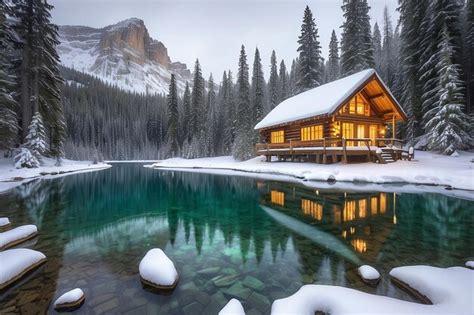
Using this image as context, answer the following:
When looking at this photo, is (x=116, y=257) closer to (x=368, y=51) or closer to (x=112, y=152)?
(x=368, y=51)

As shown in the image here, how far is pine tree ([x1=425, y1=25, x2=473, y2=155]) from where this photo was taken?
20.3 metres

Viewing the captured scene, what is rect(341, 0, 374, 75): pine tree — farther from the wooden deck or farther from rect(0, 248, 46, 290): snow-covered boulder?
rect(0, 248, 46, 290): snow-covered boulder

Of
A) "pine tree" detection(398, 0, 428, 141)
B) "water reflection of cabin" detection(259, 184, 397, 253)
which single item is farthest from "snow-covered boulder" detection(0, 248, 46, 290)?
"pine tree" detection(398, 0, 428, 141)

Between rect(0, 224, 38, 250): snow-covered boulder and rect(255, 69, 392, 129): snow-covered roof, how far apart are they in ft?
65.8

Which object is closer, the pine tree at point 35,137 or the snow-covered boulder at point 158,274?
the snow-covered boulder at point 158,274

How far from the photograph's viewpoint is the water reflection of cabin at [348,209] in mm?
6976

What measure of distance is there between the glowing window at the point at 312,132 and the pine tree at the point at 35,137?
1097 inches

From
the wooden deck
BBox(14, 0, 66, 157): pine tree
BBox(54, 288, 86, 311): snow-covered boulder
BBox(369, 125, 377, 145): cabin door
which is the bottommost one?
BBox(54, 288, 86, 311): snow-covered boulder

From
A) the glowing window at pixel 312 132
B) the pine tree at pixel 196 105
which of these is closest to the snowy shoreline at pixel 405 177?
the glowing window at pixel 312 132

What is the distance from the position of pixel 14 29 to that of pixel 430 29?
144 feet

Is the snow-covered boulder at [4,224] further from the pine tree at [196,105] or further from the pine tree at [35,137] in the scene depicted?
the pine tree at [196,105]

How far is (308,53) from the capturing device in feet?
108

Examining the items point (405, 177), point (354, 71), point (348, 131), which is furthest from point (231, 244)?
point (354, 71)

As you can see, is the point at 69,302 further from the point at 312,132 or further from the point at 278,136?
the point at 278,136
